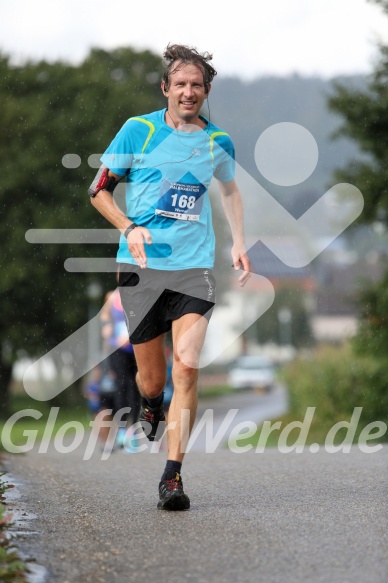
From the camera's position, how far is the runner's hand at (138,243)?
6875 mm

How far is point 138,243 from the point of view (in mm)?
6887

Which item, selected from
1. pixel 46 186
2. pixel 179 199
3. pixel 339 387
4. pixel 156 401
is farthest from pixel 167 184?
pixel 46 186

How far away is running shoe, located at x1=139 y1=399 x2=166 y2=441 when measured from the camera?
8.02 metres

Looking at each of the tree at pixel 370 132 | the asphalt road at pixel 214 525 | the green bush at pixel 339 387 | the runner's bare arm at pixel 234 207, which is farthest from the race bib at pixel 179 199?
the tree at pixel 370 132

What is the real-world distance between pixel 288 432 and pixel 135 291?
65.2ft

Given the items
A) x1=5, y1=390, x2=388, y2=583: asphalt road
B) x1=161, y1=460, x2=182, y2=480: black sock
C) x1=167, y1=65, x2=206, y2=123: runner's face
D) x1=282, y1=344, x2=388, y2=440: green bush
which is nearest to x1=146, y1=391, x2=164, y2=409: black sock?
x1=5, y1=390, x2=388, y2=583: asphalt road

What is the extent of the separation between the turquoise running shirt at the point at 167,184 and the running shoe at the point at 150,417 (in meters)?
1.13

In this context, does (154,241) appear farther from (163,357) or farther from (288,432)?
(288,432)

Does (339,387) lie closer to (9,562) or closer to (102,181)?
(102,181)

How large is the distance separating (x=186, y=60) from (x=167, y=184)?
2.13 ft

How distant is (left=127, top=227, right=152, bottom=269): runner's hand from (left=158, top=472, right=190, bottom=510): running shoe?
1074 mm

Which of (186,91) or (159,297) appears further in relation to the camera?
(159,297)

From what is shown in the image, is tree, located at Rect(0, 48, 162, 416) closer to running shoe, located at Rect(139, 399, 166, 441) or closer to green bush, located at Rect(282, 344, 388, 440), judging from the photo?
green bush, located at Rect(282, 344, 388, 440)

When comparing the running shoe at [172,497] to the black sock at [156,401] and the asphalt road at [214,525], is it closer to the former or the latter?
the asphalt road at [214,525]
